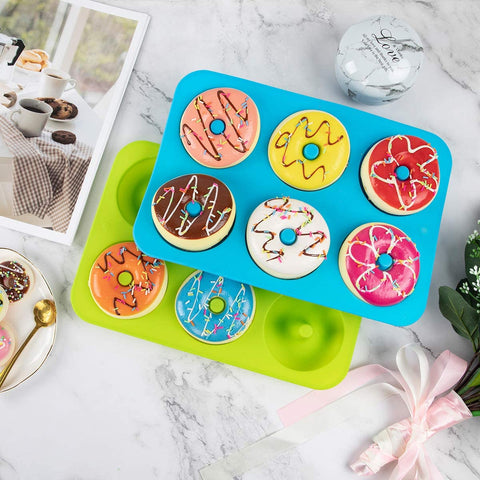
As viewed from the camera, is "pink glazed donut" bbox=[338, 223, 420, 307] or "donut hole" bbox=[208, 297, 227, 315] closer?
"pink glazed donut" bbox=[338, 223, 420, 307]

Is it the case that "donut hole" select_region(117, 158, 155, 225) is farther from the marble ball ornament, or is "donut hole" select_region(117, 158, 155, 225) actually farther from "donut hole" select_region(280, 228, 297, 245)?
Answer: the marble ball ornament

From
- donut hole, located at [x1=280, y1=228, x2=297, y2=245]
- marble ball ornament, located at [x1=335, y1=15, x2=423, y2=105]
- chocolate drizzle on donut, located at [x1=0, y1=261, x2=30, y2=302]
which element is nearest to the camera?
donut hole, located at [x1=280, y1=228, x2=297, y2=245]

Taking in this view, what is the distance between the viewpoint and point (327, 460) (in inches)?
41.8

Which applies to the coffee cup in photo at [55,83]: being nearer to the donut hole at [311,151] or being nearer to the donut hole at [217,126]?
the donut hole at [217,126]

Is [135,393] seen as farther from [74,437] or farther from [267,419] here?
[267,419]

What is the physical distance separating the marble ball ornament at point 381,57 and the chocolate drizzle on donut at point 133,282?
602 millimetres

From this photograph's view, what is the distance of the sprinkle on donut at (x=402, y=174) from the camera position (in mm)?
851

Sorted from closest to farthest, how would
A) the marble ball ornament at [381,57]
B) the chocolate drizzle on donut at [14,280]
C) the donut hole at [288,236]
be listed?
the donut hole at [288,236]
the marble ball ornament at [381,57]
the chocolate drizzle on donut at [14,280]

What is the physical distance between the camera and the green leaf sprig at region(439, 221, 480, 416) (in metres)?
0.96

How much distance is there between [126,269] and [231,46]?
2.07 feet

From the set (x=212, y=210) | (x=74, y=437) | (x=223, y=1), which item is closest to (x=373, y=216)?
(x=212, y=210)

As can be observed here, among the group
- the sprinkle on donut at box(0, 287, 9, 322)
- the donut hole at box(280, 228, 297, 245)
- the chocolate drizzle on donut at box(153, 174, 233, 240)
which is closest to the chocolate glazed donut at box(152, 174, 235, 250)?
the chocolate drizzle on donut at box(153, 174, 233, 240)

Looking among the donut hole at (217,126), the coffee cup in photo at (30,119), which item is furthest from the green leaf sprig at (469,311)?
the coffee cup in photo at (30,119)

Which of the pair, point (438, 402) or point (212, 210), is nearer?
point (212, 210)
